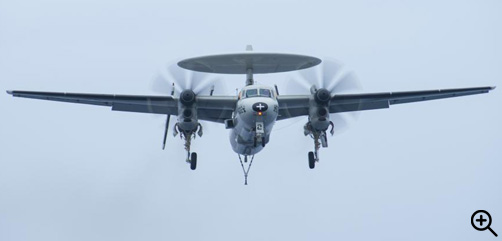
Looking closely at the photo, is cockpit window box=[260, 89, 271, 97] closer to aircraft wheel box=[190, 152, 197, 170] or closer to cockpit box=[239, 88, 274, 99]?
cockpit box=[239, 88, 274, 99]

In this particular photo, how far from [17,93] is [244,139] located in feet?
31.7

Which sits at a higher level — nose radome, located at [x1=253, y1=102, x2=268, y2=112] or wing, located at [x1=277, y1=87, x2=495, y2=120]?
wing, located at [x1=277, y1=87, x2=495, y2=120]

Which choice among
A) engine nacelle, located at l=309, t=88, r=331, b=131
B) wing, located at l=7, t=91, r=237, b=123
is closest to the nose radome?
wing, located at l=7, t=91, r=237, b=123

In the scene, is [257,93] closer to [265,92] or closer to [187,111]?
[265,92]

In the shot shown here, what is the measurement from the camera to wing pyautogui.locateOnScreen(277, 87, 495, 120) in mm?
30891

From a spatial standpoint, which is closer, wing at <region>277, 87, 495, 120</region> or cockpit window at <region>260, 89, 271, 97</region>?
cockpit window at <region>260, 89, 271, 97</region>

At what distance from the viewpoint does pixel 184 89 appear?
99.8 feet

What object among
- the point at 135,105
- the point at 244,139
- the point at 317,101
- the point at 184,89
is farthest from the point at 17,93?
the point at 317,101

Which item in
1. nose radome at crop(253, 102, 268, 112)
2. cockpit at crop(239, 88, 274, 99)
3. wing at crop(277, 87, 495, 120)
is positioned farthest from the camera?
wing at crop(277, 87, 495, 120)

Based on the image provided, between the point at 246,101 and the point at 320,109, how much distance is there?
3778mm

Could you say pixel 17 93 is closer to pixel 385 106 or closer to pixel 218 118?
pixel 218 118

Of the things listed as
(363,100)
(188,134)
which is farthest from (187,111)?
(363,100)

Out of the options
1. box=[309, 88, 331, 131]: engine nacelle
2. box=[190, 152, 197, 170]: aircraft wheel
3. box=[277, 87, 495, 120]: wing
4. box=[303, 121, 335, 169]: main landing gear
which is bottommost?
box=[190, 152, 197, 170]: aircraft wheel

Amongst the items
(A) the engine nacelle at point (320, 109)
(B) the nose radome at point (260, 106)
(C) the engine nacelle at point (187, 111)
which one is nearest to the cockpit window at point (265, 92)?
(B) the nose radome at point (260, 106)
